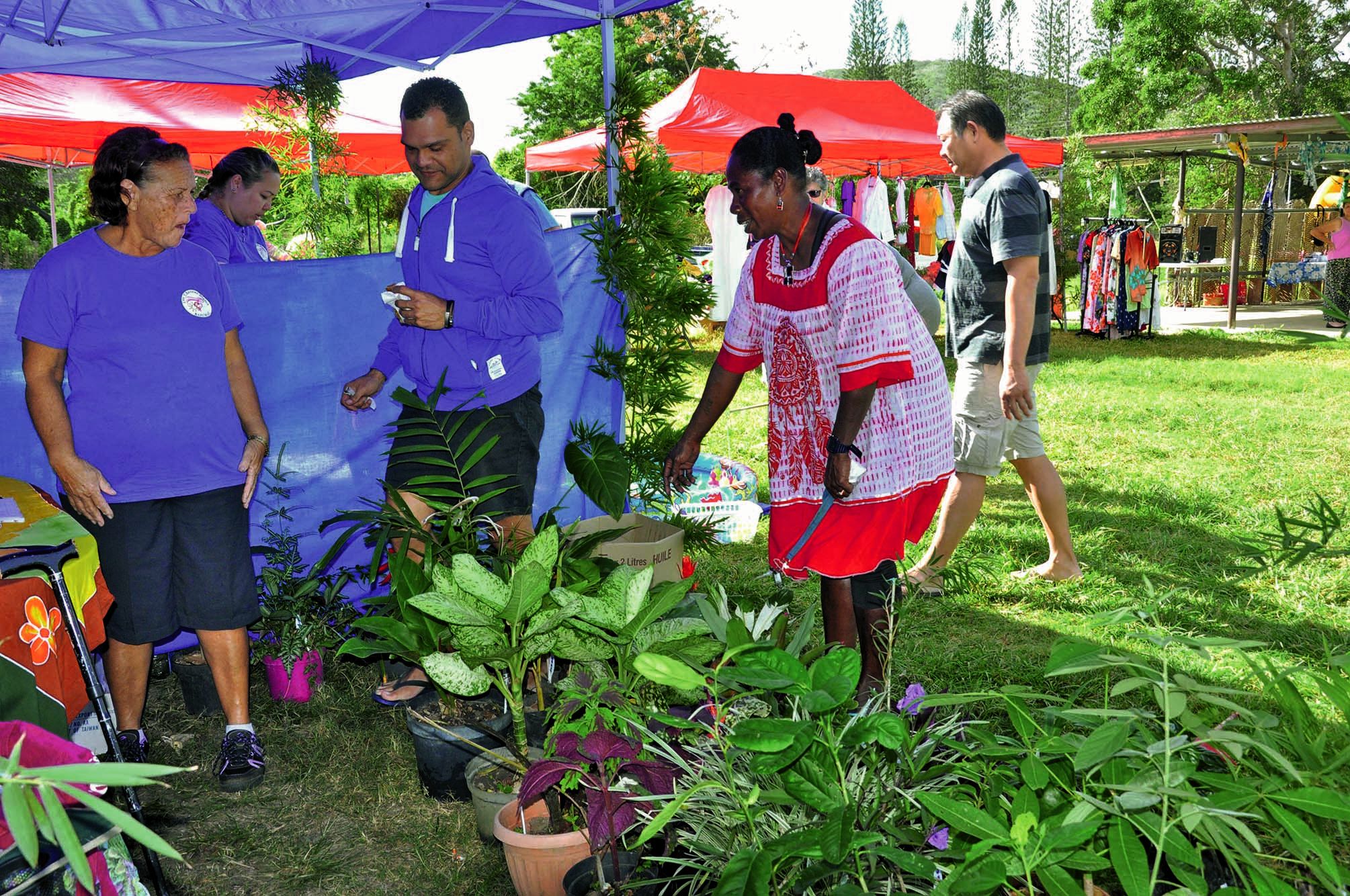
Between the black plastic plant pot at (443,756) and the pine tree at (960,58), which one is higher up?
the pine tree at (960,58)

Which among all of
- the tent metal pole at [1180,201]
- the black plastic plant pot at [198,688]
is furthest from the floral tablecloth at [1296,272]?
the black plastic plant pot at [198,688]

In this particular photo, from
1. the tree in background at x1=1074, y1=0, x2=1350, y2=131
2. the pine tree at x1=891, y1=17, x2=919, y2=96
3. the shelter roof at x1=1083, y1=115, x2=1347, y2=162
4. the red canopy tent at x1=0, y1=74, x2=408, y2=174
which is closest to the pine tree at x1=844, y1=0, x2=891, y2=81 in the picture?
the pine tree at x1=891, y1=17, x2=919, y2=96

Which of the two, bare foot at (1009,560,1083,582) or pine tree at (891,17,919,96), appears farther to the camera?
pine tree at (891,17,919,96)

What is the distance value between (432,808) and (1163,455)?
5709 millimetres

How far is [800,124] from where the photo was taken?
11164 mm

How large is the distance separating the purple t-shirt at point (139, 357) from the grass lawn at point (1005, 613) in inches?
39.4

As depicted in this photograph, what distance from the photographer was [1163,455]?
6.93 meters

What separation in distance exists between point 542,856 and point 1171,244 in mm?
15954

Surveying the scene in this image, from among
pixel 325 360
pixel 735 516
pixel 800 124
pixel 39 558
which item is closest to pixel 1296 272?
pixel 800 124

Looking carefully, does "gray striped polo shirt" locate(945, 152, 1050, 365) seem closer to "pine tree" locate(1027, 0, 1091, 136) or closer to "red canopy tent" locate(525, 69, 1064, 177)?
"red canopy tent" locate(525, 69, 1064, 177)

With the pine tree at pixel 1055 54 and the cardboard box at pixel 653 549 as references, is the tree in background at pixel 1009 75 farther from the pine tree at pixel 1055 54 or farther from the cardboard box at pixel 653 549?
the cardboard box at pixel 653 549

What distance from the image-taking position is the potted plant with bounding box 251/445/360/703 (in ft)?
12.2

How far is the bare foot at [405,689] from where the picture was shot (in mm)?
3529

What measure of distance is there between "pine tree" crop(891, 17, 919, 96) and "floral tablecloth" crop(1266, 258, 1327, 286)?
56956 millimetres
